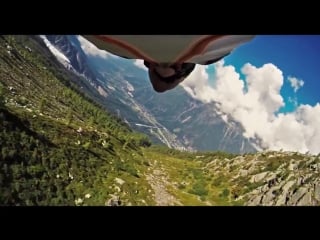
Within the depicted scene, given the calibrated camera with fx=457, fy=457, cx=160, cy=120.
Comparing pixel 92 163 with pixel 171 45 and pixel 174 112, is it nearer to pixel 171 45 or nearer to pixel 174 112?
pixel 171 45

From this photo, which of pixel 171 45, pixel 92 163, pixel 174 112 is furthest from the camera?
pixel 174 112

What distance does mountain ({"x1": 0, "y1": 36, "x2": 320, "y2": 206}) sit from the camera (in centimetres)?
1512

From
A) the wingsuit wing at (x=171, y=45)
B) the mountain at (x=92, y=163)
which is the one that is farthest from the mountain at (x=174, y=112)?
the wingsuit wing at (x=171, y=45)

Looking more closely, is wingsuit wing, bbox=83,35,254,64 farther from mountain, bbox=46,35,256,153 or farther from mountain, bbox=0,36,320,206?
mountain, bbox=46,35,256,153

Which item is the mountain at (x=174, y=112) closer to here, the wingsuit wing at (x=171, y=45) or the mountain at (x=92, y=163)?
the mountain at (x=92, y=163)

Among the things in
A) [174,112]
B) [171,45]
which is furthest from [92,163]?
[174,112]

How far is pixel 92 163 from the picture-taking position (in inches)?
701

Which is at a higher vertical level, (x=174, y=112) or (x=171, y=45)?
(x=174, y=112)

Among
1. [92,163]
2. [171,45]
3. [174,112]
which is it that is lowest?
[171,45]

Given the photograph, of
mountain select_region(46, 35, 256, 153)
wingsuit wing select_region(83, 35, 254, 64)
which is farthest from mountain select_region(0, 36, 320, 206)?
mountain select_region(46, 35, 256, 153)

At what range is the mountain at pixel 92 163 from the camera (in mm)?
15117

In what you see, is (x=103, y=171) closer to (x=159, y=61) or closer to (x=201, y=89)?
(x=159, y=61)
